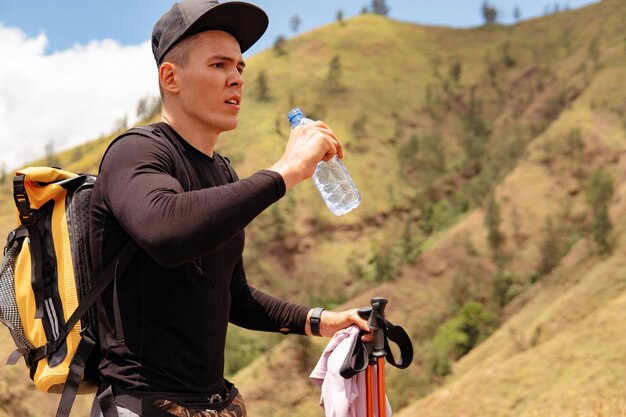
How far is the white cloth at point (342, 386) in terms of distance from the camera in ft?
8.65

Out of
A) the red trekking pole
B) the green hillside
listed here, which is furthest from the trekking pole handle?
the green hillside

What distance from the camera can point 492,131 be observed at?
3594cm

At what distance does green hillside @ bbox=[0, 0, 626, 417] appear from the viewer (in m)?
12.2

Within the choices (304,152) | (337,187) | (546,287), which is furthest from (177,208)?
(546,287)

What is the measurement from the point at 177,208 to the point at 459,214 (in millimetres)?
28417

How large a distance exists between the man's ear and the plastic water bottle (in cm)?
61

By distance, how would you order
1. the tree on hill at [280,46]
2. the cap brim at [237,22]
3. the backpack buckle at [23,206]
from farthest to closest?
the tree on hill at [280,46]
the cap brim at [237,22]
the backpack buckle at [23,206]

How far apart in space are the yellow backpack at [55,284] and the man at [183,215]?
0.06 m

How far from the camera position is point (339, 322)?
2770 mm

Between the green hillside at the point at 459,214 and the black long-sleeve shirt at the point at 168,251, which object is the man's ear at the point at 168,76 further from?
the green hillside at the point at 459,214

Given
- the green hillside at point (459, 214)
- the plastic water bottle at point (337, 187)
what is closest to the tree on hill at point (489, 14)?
the green hillside at point (459, 214)

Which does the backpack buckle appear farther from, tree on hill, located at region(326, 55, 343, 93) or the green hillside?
tree on hill, located at region(326, 55, 343, 93)

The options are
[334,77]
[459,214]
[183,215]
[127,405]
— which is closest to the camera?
[183,215]

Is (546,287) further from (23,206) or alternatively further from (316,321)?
(23,206)
